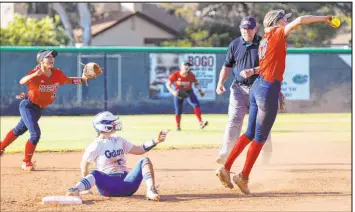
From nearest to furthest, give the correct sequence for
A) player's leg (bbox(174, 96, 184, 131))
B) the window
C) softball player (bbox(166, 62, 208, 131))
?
player's leg (bbox(174, 96, 184, 131))
softball player (bbox(166, 62, 208, 131))
the window

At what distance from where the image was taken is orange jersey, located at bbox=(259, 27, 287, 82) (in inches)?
361

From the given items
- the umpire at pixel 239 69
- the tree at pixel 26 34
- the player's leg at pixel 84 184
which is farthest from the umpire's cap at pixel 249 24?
the tree at pixel 26 34

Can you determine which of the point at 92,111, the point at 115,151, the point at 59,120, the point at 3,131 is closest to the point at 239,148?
the point at 115,151

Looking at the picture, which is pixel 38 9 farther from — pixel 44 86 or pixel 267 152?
pixel 267 152

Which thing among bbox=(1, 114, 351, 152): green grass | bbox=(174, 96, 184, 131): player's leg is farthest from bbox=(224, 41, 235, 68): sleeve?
bbox=(174, 96, 184, 131): player's leg

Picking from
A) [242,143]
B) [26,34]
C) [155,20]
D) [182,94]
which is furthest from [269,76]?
[155,20]

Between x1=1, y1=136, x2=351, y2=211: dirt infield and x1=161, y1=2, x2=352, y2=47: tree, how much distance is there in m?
28.2

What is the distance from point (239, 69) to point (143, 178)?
210 cm

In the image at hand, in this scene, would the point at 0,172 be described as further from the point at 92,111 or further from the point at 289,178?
the point at 92,111

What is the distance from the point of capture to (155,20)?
51.7m

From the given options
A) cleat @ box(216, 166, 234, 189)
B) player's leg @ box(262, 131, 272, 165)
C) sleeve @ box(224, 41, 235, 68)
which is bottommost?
player's leg @ box(262, 131, 272, 165)

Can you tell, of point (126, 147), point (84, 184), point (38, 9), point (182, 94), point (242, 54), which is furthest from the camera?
point (38, 9)

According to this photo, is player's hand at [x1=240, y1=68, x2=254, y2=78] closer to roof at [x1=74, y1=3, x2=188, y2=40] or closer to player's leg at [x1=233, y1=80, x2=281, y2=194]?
player's leg at [x1=233, y1=80, x2=281, y2=194]

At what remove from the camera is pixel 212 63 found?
87.1 feet
